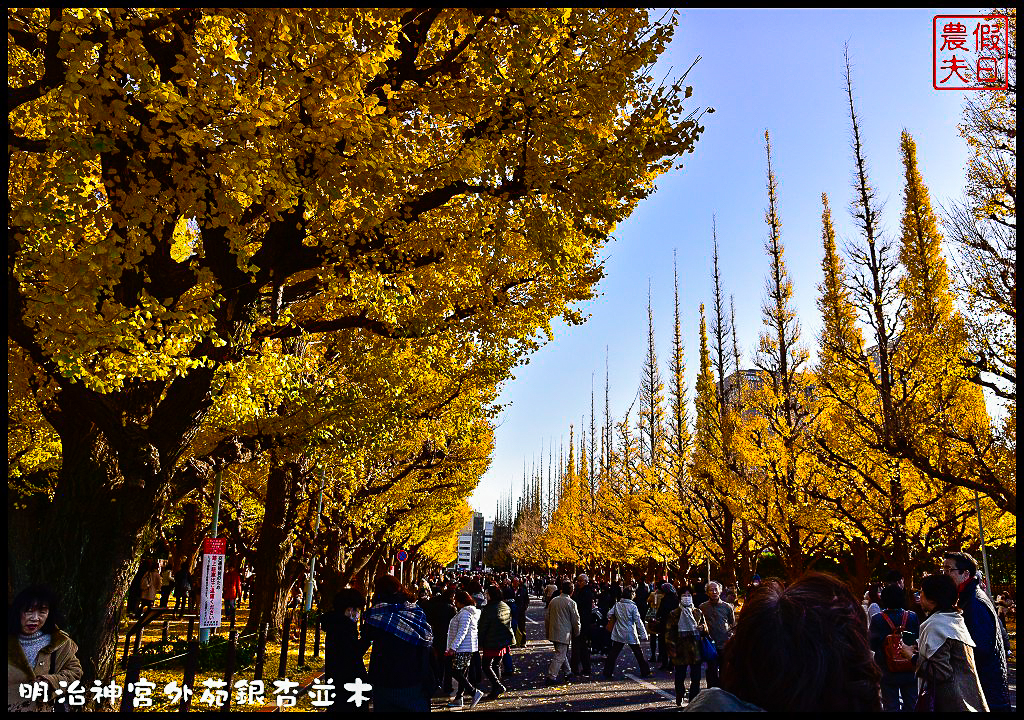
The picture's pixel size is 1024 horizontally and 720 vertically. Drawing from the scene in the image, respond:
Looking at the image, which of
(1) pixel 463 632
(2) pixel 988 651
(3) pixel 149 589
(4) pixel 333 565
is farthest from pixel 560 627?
(3) pixel 149 589

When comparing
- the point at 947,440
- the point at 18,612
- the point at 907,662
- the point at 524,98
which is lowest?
the point at 907,662

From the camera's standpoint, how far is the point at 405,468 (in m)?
19.1

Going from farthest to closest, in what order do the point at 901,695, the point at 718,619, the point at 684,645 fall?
the point at 718,619 → the point at 684,645 → the point at 901,695

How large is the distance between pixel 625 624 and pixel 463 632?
4043mm

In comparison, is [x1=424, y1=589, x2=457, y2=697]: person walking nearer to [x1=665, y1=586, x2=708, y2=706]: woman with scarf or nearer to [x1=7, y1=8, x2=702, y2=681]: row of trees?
[x1=665, y1=586, x2=708, y2=706]: woman with scarf

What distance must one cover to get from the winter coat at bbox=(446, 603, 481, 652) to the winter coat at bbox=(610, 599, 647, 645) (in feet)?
12.0

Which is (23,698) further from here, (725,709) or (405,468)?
(405,468)

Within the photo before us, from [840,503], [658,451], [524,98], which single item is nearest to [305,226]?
[524,98]

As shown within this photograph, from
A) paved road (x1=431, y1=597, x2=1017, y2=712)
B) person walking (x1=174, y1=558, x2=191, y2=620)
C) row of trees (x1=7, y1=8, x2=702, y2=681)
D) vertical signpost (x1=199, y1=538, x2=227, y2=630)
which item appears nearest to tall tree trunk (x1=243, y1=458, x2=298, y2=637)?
vertical signpost (x1=199, y1=538, x2=227, y2=630)

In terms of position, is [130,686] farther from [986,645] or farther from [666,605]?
[666,605]

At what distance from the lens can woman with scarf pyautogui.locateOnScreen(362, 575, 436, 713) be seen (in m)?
5.88

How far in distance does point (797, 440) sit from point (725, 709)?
20024mm

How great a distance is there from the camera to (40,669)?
15.0ft

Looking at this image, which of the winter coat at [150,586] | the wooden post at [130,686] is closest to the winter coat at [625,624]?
the wooden post at [130,686]
